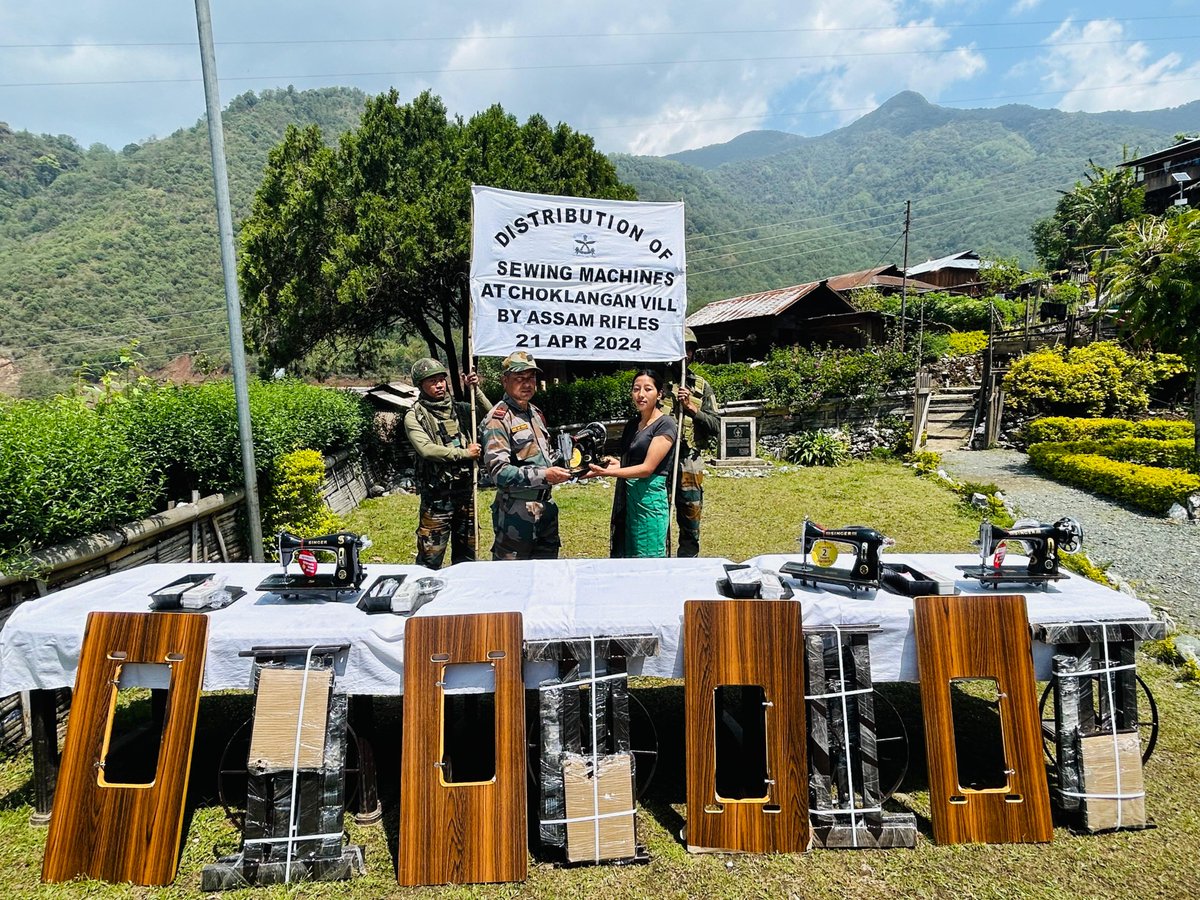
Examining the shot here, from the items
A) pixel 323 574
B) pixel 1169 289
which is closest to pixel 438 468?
pixel 323 574

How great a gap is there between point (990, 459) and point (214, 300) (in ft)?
136

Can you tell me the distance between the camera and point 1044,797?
270cm

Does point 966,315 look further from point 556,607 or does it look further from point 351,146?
point 556,607

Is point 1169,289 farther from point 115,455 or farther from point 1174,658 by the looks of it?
point 115,455

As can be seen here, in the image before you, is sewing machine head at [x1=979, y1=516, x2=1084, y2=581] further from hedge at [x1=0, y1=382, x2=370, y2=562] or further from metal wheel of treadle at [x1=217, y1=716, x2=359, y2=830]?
hedge at [x1=0, y1=382, x2=370, y2=562]

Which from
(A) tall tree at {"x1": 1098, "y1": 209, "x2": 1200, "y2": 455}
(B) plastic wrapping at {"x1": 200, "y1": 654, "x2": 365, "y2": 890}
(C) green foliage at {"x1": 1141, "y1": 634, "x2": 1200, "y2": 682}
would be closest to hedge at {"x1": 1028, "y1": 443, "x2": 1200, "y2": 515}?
(A) tall tree at {"x1": 1098, "y1": 209, "x2": 1200, "y2": 455}

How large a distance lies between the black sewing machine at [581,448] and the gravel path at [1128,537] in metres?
4.69

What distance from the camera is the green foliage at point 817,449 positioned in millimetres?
13180

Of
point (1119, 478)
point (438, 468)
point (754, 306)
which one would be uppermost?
point (754, 306)

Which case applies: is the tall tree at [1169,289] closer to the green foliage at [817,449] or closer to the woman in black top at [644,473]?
the green foliage at [817,449]

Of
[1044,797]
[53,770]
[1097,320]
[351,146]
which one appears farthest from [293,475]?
[1097,320]

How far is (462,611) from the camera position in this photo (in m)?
2.81

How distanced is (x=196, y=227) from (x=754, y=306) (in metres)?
41.3

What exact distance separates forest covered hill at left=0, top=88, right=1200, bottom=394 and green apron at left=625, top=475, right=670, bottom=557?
18.7 feet
